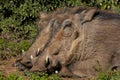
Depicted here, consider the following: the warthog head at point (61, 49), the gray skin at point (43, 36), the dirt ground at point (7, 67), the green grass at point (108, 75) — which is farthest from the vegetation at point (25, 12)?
the green grass at point (108, 75)

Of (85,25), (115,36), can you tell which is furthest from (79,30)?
(115,36)

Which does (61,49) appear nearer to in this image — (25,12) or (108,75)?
(108,75)

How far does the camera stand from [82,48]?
6637mm

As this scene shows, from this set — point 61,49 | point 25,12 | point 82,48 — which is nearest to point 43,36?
point 61,49

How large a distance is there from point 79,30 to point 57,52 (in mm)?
485

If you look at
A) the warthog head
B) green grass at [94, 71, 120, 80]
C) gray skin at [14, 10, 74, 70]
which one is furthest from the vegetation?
green grass at [94, 71, 120, 80]

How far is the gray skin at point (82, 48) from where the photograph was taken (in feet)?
21.6

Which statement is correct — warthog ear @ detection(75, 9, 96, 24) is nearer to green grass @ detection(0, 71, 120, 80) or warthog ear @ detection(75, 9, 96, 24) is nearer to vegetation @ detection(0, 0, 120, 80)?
green grass @ detection(0, 71, 120, 80)

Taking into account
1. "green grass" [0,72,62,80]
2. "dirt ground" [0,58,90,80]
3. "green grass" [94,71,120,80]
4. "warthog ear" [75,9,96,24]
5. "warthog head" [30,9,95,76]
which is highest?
"warthog ear" [75,9,96,24]

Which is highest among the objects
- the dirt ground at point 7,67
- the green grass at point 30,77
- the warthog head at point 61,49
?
the warthog head at point 61,49

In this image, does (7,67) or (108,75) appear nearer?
(108,75)

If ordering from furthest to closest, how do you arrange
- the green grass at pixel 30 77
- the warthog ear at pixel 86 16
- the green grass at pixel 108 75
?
the warthog ear at pixel 86 16 → the green grass at pixel 30 77 → the green grass at pixel 108 75

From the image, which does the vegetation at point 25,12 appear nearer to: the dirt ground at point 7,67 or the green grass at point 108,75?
the dirt ground at point 7,67

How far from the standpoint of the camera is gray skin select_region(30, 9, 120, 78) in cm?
657
